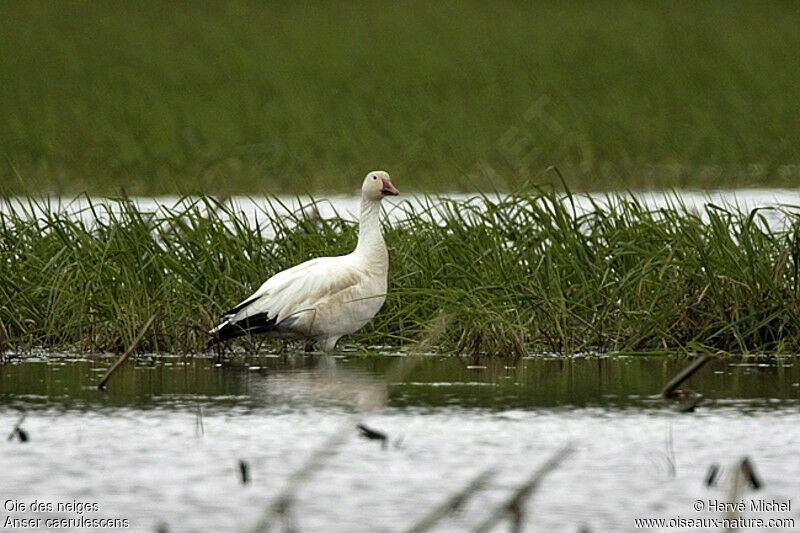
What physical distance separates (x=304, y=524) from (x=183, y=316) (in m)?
3.60

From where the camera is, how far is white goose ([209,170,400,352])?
26.5ft

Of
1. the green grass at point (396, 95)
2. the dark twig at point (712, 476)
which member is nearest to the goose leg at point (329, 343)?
the green grass at point (396, 95)

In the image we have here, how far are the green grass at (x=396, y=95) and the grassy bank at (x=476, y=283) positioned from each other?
113cm

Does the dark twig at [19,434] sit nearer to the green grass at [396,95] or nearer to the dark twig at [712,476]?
the dark twig at [712,476]

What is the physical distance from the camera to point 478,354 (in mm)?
8234

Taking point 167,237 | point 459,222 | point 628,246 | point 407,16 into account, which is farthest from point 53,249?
point 407,16

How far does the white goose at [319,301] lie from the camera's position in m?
8.06

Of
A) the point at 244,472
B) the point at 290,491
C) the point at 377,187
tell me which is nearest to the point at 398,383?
the point at 377,187

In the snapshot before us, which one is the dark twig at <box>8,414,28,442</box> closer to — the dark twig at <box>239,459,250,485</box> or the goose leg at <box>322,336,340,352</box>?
the dark twig at <box>239,459,250,485</box>

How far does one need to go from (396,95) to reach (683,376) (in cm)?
1768

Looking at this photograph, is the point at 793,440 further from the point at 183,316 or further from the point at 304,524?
the point at 183,316

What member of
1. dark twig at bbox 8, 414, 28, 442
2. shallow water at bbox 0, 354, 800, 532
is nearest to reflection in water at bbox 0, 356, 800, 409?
shallow water at bbox 0, 354, 800, 532

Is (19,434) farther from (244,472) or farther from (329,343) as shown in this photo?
(329,343)

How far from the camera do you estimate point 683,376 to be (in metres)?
6.09
